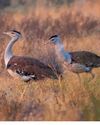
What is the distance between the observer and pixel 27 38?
3316 mm

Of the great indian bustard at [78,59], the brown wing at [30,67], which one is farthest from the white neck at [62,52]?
the brown wing at [30,67]

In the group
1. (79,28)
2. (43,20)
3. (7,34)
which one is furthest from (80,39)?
(7,34)

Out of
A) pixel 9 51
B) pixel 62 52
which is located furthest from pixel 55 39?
pixel 9 51

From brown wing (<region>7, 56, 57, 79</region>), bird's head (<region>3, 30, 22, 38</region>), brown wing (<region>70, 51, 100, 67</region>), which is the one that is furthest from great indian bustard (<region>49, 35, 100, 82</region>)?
bird's head (<region>3, 30, 22, 38</region>)

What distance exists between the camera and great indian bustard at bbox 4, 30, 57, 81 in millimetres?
3219

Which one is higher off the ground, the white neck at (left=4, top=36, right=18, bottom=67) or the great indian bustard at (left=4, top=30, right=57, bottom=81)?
the white neck at (left=4, top=36, right=18, bottom=67)

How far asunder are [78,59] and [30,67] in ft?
1.04

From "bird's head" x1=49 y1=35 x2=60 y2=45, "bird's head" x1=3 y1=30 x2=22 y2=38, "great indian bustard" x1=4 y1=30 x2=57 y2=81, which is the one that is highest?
"bird's head" x1=3 y1=30 x2=22 y2=38

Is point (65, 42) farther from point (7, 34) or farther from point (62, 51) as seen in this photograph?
point (7, 34)

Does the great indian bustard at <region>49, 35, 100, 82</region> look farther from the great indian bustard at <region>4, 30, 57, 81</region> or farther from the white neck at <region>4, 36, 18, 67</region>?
the white neck at <region>4, 36, 18, 67</region>

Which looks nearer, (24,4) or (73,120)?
(73,120)

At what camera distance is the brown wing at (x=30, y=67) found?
322cm

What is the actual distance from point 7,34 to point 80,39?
0.49 m

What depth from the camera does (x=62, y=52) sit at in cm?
327
